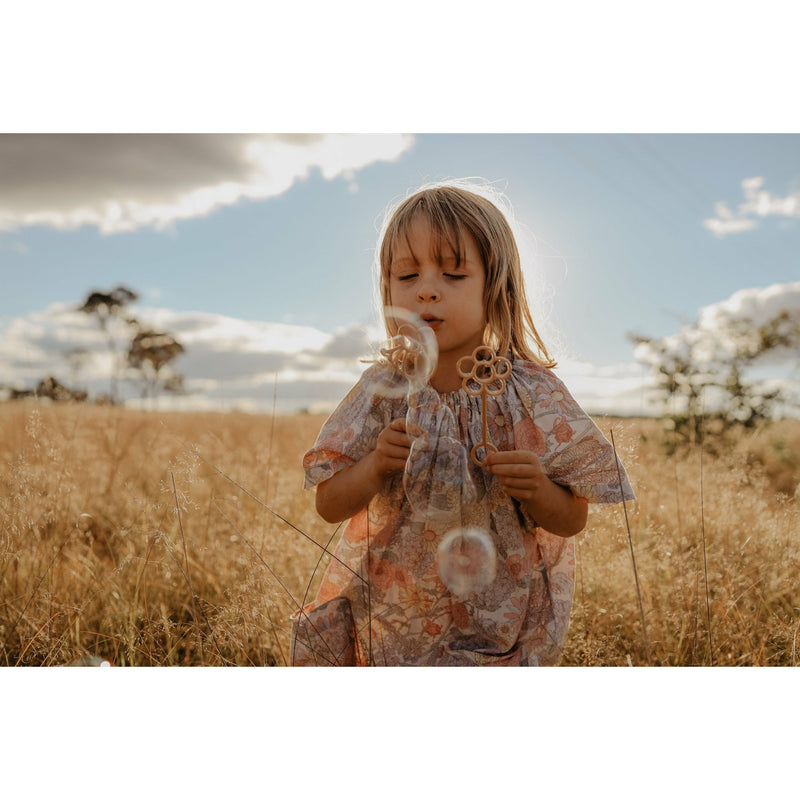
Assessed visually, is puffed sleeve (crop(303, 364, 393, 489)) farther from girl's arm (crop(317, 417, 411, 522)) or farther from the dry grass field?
the dry grass field

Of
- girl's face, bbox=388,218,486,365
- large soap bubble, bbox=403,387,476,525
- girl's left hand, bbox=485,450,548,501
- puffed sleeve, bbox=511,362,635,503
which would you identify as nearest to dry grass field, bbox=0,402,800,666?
puffed sleeve, bbox=511,362,635,503

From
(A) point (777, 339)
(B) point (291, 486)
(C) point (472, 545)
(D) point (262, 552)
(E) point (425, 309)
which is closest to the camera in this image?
(C) point (472, 545)

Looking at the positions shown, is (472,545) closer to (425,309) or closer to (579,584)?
(425,309)

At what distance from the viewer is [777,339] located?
3.95m

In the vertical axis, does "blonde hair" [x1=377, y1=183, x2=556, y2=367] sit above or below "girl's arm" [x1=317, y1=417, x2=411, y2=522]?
above

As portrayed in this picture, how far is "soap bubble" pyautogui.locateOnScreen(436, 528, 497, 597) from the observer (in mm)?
1642

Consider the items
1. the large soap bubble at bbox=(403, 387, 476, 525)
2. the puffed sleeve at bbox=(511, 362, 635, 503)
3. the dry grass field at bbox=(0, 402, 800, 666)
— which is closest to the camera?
the large soap bubble at bbox=(403, 387, 476, 525)

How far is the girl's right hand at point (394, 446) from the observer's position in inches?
64.1

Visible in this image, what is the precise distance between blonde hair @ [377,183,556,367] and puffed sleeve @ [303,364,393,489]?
204mm

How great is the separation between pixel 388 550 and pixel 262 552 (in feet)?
2.53

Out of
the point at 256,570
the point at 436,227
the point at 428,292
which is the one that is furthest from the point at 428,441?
the point at 256,570

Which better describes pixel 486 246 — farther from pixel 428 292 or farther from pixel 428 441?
pixel 428 441

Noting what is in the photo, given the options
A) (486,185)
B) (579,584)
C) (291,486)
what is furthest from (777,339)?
(291,486)

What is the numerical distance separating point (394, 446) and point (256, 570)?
93cm
